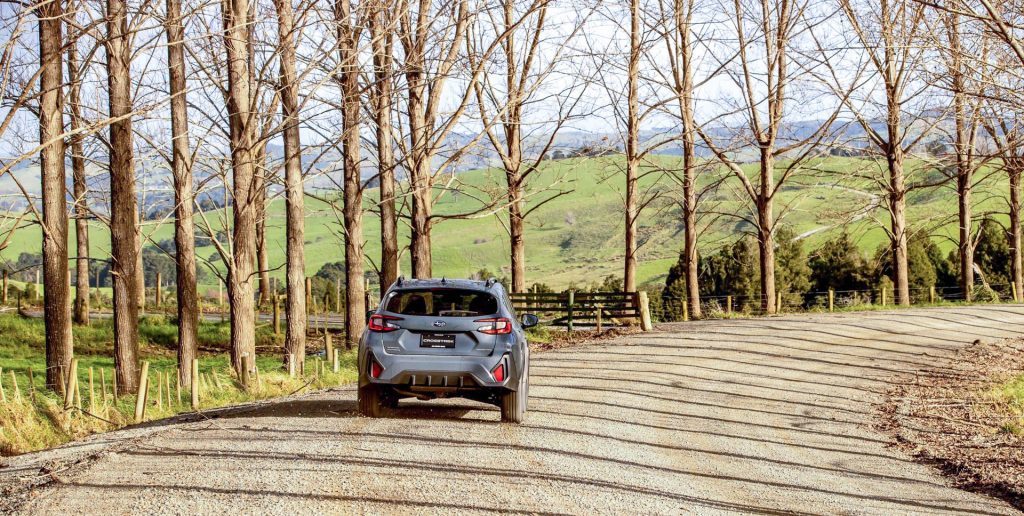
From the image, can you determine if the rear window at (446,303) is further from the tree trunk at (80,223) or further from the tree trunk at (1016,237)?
the tree trunk at (1016,237)

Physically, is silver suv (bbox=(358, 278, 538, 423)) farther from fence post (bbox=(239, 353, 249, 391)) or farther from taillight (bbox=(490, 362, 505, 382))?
fence post (bbox=(239, 353, 249, 391))

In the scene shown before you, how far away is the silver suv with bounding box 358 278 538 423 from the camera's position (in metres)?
12.2

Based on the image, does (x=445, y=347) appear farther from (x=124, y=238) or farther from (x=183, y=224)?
(x=183, y=224)

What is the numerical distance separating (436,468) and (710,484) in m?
2.52

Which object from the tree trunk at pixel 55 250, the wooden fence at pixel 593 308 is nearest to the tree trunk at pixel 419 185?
the wooden fence at pixel 593 308

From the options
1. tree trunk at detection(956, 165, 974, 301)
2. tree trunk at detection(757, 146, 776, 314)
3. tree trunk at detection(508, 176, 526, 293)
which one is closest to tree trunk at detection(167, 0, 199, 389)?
tree trunk at detection(508, 176, 526, 293)

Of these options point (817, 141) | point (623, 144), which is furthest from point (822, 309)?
point (623, 144)

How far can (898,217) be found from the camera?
3956cm

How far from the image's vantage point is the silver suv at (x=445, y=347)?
12156 millimetres

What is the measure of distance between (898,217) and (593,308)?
49.9ft

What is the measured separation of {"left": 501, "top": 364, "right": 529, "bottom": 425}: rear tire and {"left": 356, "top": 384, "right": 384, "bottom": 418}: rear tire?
1.54 meters

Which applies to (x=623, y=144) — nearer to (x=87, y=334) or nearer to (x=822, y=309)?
(x=822, y=309)

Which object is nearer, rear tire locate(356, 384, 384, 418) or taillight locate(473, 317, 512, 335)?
taillight locate(473, 317, 512, 335)

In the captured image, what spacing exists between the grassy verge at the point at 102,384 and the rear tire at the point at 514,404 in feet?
17.3
